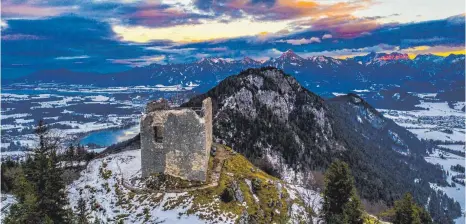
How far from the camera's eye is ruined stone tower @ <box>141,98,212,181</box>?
45125 mm

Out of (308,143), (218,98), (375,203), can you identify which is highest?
(218,98)

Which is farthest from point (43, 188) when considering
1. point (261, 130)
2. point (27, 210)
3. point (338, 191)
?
point (261, 130)

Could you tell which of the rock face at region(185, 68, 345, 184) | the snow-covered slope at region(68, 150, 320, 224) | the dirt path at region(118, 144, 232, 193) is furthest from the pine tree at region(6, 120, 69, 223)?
the rock face at region(185, 68, 345, 184)

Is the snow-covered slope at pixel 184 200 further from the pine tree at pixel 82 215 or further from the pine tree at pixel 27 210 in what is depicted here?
the pine tree at pixel 27 210

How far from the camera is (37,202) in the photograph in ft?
97.0

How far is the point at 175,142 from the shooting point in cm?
4566

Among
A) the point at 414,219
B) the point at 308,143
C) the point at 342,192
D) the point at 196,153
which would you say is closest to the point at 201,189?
the point at 196,153

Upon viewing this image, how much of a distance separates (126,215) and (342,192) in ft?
69.8

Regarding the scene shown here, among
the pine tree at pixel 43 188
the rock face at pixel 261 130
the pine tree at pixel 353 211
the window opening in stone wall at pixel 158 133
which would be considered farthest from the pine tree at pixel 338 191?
the rock face at pixel 261 130

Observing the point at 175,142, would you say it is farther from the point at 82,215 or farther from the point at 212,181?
the point at 82,215

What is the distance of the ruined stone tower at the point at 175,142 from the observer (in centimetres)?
4512

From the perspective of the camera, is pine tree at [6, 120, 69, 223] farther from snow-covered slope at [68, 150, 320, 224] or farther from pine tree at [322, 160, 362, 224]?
pine tree at [322, 160, 362, 224]

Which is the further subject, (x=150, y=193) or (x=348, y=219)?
(x=150, y=193)

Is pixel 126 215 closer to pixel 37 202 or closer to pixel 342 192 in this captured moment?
pixel 37 202
